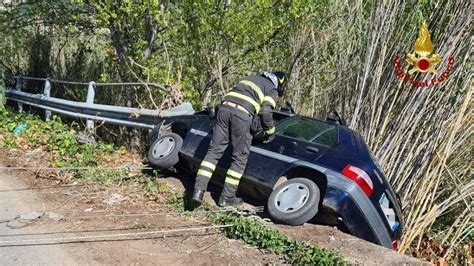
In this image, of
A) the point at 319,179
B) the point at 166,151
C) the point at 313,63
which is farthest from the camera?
the point at 313,63

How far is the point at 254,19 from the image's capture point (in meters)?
9.48

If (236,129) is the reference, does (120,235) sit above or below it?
below

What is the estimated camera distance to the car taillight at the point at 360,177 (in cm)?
557

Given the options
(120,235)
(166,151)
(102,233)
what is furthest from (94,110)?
(120,235)

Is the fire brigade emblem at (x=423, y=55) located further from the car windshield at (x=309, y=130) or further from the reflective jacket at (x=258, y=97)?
the reflective jacket at (x=258, y=97)

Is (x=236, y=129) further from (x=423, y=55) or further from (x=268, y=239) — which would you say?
(x=423, y=55)

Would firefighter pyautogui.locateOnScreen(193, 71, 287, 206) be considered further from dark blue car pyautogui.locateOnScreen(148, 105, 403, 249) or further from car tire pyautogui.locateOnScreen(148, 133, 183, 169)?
car tire pyautogui.locateOnScreen(148, 133, 183, 169)

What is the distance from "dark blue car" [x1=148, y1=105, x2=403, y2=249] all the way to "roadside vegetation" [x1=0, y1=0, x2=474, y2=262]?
113cm

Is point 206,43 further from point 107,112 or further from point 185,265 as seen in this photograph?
point 185,265

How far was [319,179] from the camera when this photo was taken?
5859mm

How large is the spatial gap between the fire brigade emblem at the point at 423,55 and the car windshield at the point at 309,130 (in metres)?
1.51

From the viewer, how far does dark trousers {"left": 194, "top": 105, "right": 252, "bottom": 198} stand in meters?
6.09

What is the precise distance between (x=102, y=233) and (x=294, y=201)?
205cm

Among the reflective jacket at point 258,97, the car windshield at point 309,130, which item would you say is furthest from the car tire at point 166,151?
the car windshield at point 309,130
